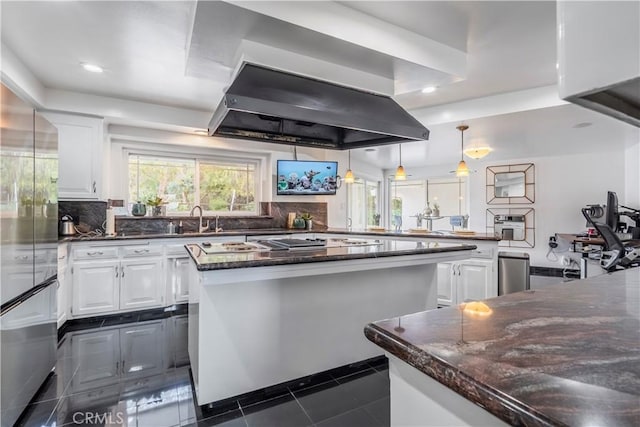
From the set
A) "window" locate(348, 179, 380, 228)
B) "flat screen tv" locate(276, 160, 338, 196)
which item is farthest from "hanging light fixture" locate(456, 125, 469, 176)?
"window" locate(348, 179, 380, 228)

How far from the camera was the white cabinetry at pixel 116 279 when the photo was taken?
10.8 ft

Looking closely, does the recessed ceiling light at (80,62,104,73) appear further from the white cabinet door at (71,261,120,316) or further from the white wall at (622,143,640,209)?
the white wall at (622,143,640,209)

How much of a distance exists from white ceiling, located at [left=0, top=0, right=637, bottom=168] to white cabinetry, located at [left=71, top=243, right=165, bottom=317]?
1651mm

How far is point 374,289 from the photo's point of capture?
2428 millimetres

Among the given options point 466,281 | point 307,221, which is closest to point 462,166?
point 466,281

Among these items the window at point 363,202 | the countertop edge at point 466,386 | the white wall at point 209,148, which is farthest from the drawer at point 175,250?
the window at point 363,202

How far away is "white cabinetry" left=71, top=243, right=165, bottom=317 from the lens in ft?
10.8

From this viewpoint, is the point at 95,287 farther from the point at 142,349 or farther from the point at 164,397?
the point at 164,397

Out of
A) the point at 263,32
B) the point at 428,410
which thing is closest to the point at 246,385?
the point at 428,410

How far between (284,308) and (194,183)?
327cm

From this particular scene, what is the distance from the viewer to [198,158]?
4703mm

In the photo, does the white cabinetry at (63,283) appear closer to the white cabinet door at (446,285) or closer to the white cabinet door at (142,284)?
the white cabinet door at (142,284)

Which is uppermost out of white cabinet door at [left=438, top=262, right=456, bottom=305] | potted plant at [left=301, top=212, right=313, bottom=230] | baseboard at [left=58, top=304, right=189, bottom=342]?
potted plant at [left=301, top=212, right=313, bottom=230]

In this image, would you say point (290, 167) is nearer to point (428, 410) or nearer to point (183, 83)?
point (183, 83)
